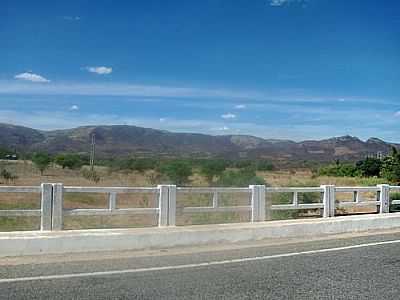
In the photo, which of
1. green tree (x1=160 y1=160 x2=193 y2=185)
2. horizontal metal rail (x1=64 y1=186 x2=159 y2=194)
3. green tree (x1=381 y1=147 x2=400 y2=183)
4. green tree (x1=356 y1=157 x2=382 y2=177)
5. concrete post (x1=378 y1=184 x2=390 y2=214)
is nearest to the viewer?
horizontal metal rail (x1=64 y1=186 x2=159 y2=194)

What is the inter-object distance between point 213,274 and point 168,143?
133 metres

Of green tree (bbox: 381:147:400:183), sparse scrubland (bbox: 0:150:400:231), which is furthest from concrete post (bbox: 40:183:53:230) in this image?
green tree (bbox: 381:147:400:183)

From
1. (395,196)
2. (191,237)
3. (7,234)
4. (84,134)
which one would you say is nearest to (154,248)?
(191,237)

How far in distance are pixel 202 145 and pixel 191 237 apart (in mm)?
119127

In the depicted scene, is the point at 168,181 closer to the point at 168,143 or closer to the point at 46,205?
the point at 46,205

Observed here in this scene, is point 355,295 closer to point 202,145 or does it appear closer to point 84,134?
point 202,145

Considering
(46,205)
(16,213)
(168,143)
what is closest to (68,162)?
(46,205)

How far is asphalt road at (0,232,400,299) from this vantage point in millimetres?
7852

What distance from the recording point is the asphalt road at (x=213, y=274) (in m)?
7.85

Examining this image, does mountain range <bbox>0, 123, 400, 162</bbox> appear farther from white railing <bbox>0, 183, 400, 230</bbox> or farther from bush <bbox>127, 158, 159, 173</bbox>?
white railing <bbox>0, 183, 400, 230</bbox>

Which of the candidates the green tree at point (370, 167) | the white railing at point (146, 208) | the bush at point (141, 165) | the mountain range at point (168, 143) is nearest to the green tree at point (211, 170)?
the bush at point (141, 165)

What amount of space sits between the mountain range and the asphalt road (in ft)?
373

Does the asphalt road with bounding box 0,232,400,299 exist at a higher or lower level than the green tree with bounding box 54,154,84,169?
lower

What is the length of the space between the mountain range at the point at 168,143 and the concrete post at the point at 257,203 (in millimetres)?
110605
